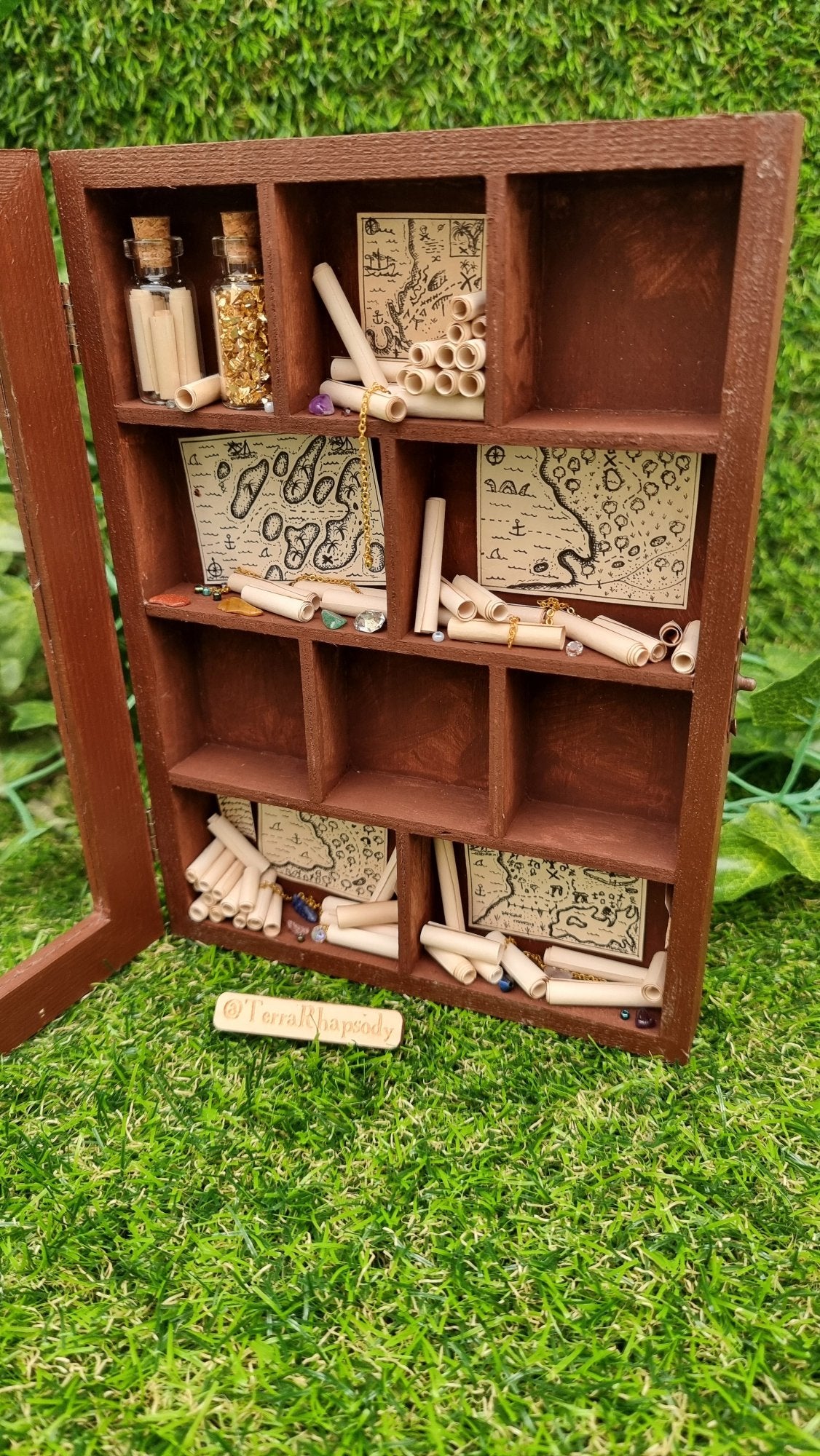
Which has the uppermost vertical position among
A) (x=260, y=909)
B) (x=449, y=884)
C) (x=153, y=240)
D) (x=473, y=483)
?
(x=153, y=240)

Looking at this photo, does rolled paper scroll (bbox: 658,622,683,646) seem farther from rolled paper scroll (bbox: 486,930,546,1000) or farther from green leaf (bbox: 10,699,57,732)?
green leaf (bbox: 10,699,57,732)

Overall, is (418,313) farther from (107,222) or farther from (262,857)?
(262,857)

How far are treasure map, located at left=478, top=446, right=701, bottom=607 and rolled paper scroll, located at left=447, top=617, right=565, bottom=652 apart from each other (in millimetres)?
122

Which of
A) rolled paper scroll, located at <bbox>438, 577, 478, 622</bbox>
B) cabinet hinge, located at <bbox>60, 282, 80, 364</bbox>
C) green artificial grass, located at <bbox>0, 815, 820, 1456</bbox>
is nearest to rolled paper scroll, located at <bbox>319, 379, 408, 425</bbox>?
rolled paper scroll, located at <bbox>438, 577, 478, 622</bbox>

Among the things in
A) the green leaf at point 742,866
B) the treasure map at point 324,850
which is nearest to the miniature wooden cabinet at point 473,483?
the treasure map at point 324,850

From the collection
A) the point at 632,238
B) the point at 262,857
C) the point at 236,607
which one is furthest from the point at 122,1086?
the point at 632,238

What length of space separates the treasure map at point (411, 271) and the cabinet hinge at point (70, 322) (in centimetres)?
54

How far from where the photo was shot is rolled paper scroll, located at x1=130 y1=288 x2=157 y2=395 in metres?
A: 2.05

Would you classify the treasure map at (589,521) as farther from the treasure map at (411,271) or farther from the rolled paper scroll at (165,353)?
the rolled paper scroll at (165,353)

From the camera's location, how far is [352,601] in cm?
215

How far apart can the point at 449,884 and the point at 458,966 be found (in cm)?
17

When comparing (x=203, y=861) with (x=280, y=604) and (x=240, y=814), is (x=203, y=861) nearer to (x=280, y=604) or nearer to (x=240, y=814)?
(x=240, y=814)

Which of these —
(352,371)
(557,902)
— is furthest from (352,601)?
(557,902)

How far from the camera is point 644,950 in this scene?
2293 mm
